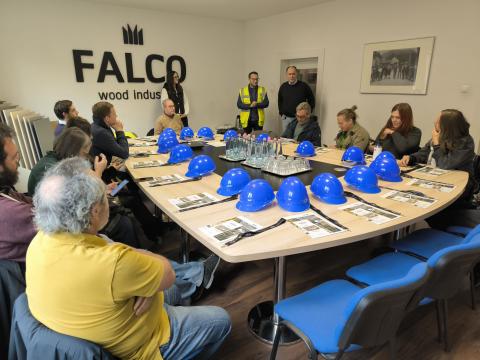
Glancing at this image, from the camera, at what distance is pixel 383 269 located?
5.33 feet

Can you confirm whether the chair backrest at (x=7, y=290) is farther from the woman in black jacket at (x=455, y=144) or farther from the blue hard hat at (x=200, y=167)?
the woman in black jacket at (x=455, y=144)

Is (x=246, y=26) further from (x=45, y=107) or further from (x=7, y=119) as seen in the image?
(x=7, y=119)

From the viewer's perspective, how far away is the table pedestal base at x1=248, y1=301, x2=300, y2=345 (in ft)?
5.71

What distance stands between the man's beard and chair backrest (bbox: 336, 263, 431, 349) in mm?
1541

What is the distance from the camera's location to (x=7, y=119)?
3320 millimetres

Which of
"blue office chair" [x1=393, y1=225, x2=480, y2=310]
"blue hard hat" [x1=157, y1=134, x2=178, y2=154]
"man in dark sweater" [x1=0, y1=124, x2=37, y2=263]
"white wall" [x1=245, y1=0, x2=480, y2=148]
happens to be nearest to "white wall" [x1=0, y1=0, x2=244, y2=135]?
"white wall" [x1=245, y1=0, x2=480, y2=148]

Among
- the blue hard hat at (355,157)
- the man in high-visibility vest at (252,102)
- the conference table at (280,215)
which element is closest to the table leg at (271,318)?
the conference table at (280,215)

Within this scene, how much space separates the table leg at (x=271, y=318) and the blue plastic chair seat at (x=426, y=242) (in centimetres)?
76

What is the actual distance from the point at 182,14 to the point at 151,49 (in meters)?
0.91

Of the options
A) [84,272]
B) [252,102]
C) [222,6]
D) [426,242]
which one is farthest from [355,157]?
[222,6]

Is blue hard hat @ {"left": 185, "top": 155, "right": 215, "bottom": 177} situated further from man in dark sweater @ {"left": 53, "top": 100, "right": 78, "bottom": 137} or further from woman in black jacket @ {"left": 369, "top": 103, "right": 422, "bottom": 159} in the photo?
woman in black jacket @ {"left": 369, "top": 103, "right": 422, "bottom": 159}

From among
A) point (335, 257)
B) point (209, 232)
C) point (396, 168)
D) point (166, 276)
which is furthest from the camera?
point (335, 257)

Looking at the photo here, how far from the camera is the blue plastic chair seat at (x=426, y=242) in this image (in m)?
1.80

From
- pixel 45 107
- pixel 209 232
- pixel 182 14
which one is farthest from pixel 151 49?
pixel 209 232
